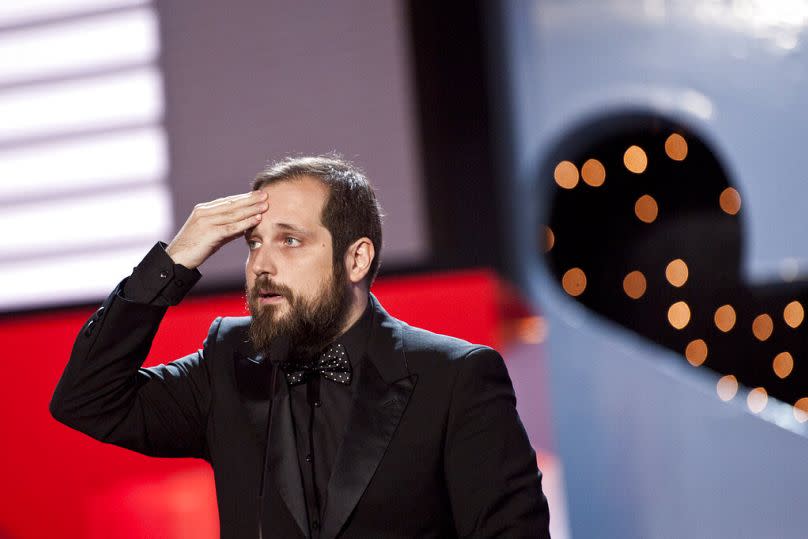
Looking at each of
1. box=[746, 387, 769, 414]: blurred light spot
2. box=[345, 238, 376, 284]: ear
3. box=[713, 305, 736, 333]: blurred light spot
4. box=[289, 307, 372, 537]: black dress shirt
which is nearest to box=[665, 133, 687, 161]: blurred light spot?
box=[713, 305, 736, 333]: blurred light spot

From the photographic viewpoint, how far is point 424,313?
3289 millimetres

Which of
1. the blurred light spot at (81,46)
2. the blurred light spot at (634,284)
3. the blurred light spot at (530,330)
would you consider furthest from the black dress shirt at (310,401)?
the blurred light spot at (634,284)

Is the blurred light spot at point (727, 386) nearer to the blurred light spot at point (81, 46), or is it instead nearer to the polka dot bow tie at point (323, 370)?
the polka dot bow tie at point (323, 370)

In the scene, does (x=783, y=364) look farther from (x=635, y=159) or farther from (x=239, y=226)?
(x=239, y=226)

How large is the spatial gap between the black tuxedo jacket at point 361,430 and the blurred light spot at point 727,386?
199 cm

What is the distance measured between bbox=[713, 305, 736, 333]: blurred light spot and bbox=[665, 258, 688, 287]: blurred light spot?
18 centimetres

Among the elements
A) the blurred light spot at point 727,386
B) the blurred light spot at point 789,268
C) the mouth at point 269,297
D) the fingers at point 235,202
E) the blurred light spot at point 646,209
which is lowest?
the blurred light spot at point 727,386

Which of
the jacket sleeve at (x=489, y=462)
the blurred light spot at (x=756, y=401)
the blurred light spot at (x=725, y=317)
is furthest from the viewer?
the blurred light spot at (x=725, y=317)

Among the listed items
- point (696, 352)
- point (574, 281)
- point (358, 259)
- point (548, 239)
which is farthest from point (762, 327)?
point (358, 259)

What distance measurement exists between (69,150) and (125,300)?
201 cm

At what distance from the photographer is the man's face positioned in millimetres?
1828

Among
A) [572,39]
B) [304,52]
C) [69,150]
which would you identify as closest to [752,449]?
[572,39]

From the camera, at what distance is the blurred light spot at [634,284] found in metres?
3.80

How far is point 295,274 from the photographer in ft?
6.11
